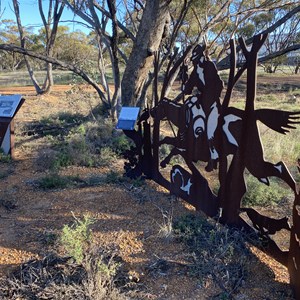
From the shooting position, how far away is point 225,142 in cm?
344

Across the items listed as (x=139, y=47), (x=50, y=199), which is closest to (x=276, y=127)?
(x=50, y=199)

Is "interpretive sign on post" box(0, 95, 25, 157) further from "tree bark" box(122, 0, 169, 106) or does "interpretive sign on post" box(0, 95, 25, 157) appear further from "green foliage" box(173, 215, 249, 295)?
"green foliage" box(173, 215, 249, 295)

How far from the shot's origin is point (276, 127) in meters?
2.91

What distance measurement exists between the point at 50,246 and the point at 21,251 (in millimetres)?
254

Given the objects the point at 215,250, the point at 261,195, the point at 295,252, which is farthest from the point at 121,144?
the point at 295,252

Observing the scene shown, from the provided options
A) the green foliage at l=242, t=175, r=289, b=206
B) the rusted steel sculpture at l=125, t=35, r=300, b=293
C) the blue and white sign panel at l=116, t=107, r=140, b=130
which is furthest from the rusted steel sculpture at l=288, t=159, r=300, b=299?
the blue and white sign panel at l=116, t=107, r=140, b=130

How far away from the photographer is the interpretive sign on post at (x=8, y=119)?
6.54 meters

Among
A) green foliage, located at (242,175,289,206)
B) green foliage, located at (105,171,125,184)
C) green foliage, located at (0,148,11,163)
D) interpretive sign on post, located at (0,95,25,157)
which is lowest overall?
green foliage, located at (0,148,11,163)

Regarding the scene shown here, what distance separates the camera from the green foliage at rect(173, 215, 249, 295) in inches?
114

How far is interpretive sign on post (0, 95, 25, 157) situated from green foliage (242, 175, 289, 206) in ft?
13.7

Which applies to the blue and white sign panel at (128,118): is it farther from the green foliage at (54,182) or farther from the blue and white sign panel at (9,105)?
the blue and white sign panel at (9,105)

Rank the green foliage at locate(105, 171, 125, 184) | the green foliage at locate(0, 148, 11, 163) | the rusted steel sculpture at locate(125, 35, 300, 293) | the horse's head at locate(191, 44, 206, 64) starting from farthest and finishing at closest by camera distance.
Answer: the green foliage at locate(0, 148, 11, 163), the green foliage at locate(105, 171, 125, 184), the horse's head at locate(191, 44, 206, 64), the rusted steel sculpture at locate(125, 35, 300, 293)

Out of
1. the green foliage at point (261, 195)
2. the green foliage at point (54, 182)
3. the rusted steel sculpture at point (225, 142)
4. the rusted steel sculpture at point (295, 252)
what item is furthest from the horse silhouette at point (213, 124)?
the green foliage at point (54, 182)

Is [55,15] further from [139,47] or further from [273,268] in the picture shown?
[273,268]
